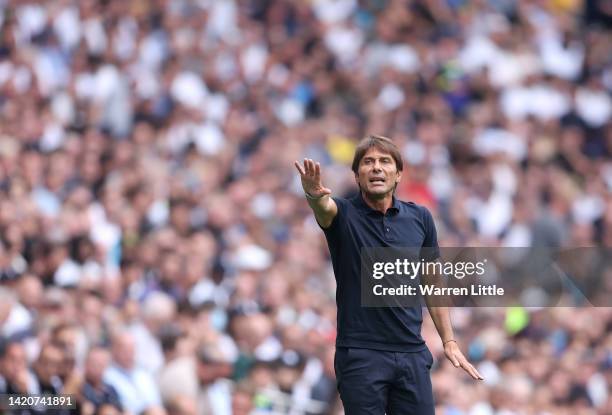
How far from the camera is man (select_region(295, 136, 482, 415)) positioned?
5.35 meters

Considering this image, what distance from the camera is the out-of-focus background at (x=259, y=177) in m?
8.76

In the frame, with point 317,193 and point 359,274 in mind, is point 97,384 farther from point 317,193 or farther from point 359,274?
point 317,193

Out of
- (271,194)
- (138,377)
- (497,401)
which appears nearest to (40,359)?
(138,377)

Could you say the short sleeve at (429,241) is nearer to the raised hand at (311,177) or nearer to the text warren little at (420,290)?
the text warren little at (420,290)

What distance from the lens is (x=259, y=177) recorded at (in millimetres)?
12109

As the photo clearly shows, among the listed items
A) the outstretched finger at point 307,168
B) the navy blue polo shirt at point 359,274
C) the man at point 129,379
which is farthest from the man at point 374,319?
the man at point 129,379

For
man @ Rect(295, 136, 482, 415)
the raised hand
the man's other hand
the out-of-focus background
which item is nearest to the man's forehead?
man @ Rect(295, 136, 482, 415)

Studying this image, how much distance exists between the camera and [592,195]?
1320 centimetres

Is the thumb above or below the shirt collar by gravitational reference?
below

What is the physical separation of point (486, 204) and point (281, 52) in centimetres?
290

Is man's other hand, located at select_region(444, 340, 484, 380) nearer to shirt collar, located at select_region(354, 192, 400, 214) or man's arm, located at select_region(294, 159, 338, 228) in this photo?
shirt collar, located at select_region(354, 192, 400, 214)

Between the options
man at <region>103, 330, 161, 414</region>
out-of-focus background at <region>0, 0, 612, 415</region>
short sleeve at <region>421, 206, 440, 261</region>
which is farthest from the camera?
out-of-focus background at <region>0, 0, 612, 415</region>

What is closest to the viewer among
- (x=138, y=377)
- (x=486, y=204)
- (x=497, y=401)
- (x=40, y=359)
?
(x=40, y=359)

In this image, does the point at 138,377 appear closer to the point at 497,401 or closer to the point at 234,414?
the point at 234,414
